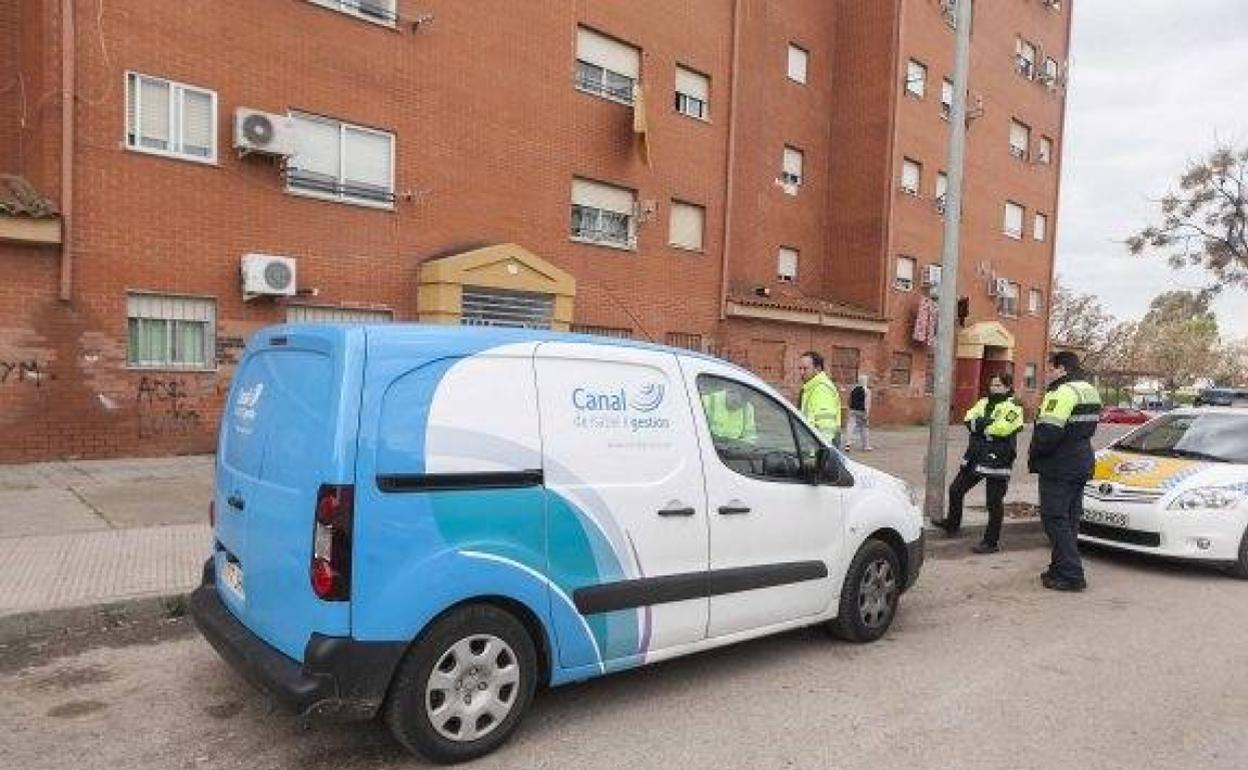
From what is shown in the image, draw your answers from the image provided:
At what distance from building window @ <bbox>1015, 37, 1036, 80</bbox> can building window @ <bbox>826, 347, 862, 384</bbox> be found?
1287 centimetres

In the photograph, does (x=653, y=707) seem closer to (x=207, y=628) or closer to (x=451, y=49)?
(x=207, y=628)

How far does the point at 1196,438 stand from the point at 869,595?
17.4 ft

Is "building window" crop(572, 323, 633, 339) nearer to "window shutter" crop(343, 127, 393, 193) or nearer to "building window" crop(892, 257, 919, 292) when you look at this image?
"window shutter" crop(343, 127, 393, 193)

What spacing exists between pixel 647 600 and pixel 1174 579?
5884mm

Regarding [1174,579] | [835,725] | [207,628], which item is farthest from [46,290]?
[1174,579]

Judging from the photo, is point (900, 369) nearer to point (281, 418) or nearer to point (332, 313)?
point (332, 313)

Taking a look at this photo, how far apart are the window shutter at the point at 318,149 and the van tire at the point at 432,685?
10.4 metres

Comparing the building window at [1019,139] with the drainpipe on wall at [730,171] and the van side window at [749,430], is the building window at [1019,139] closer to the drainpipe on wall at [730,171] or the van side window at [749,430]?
the drainpipe on wall at [730,171]

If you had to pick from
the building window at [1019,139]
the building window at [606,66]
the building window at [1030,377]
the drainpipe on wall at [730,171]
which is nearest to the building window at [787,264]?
the drainpipe on wall at [730,171]

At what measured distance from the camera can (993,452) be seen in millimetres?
8453

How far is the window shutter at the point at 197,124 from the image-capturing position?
11.6m

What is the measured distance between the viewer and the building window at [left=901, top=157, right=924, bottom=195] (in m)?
24.9

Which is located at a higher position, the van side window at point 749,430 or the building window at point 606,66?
the building window at point 606,66

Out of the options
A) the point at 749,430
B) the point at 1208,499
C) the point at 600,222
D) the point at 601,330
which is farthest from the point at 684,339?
the point at 749,430
